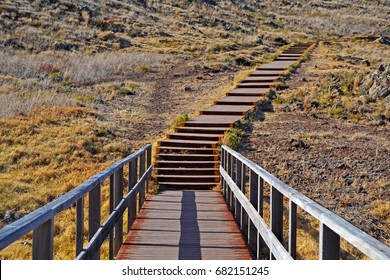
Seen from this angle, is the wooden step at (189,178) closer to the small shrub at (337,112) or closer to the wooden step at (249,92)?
the small shrub at (337,112)

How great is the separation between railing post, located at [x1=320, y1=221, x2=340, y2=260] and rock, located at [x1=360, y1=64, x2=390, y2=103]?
1694 centimetres

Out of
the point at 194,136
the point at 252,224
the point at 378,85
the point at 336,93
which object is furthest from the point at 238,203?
the point at 378,85

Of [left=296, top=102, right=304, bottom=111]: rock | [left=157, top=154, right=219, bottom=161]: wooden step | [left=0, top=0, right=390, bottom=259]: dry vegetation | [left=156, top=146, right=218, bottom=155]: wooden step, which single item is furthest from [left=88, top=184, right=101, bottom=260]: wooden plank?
[left=296, top=102, right=304, bottom=111]: rock

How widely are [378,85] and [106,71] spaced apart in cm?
1581

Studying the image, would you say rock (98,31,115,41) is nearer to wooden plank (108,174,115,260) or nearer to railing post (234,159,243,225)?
railing post (234,159,243,225)

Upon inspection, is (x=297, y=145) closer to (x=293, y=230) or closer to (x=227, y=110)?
(x=227, y=110)

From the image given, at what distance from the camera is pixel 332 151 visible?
1298 centimetres

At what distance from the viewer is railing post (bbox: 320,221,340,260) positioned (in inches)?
123

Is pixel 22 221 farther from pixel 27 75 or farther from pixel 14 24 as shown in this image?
pixel 14 24

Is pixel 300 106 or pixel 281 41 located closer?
pixel 300 106

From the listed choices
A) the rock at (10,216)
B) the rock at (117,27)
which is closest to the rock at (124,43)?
the rock at (117,27)

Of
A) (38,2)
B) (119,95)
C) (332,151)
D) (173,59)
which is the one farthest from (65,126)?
(38,2)

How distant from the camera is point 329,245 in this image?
3160 mm

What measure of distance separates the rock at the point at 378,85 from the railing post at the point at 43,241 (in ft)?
58.1
